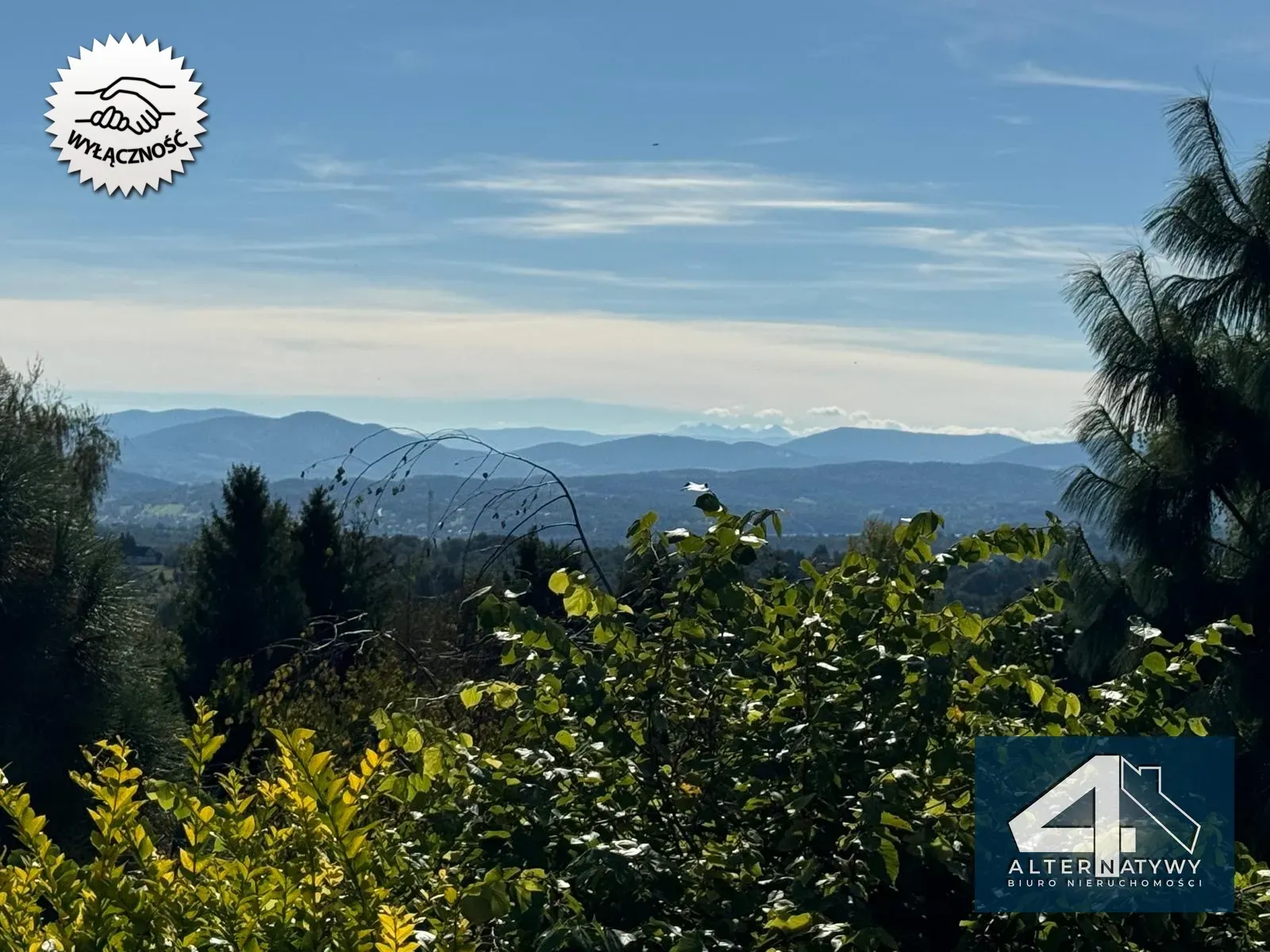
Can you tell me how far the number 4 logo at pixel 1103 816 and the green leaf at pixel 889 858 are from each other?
52 cm

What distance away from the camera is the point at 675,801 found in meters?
3.14

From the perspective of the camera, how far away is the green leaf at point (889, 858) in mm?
2609

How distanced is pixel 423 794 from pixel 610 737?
49cm

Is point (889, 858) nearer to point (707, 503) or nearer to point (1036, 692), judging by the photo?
point (1036, 692)

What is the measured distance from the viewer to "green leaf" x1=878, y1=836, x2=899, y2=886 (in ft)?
8.56

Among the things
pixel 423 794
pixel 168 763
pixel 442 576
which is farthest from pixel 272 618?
pixel 423 794

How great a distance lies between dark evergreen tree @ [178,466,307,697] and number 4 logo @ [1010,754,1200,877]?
20.7 metres

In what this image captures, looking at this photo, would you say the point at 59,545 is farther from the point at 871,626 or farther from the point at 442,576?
the point at 442,576

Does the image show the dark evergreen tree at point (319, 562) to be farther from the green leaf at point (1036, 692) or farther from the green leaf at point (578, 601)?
the green leaf at point (1036, 692)

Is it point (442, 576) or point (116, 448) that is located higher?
point (116, 448)

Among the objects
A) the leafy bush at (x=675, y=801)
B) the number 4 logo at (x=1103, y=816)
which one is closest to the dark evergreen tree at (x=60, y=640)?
the leafy bush at (x=675, y=801)

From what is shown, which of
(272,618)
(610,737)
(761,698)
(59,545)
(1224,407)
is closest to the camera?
(610,737)

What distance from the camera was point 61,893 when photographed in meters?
2.56

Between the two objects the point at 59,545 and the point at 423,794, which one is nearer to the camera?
the point at 423,794
